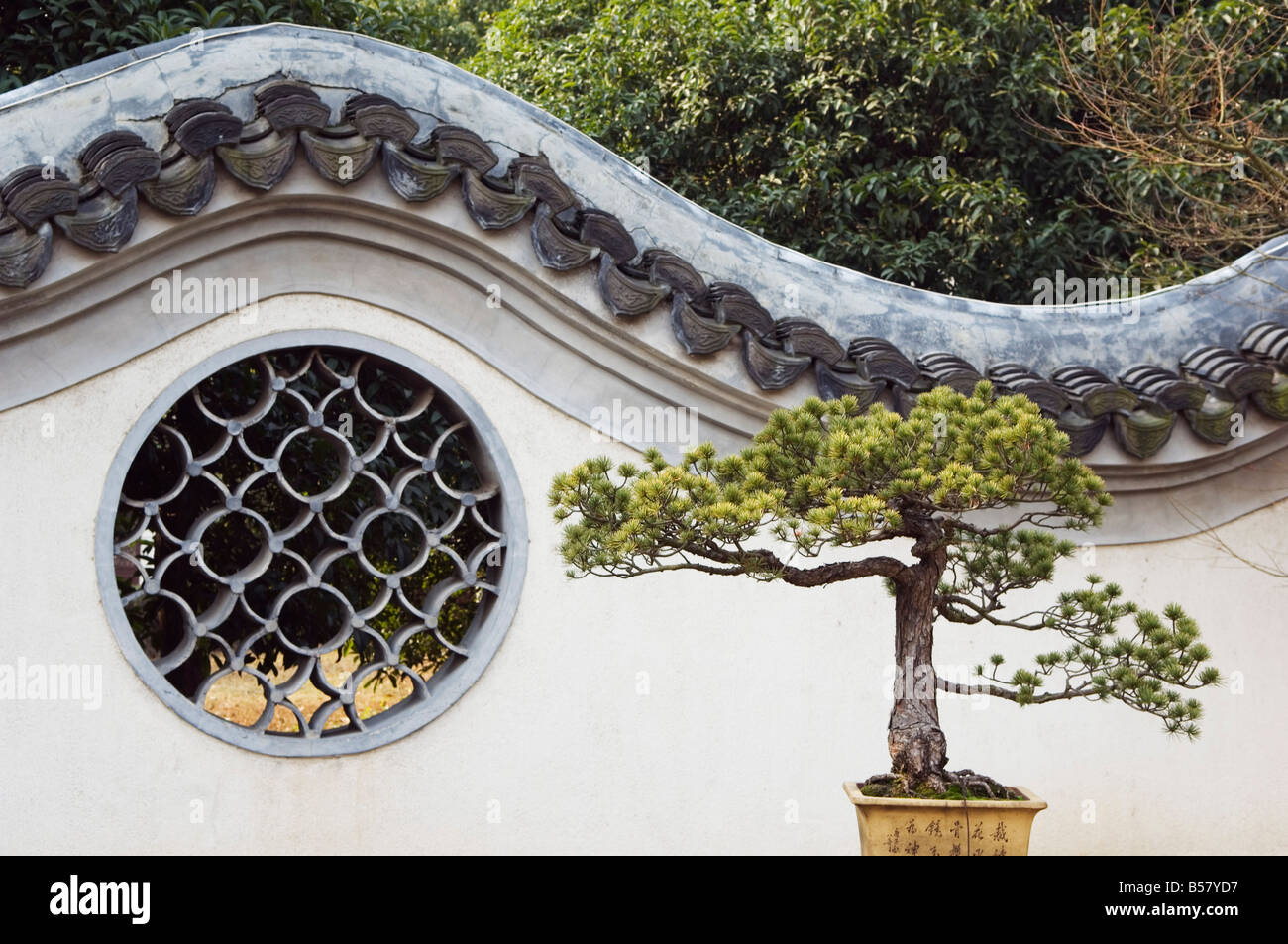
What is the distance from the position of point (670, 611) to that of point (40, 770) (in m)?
1.96

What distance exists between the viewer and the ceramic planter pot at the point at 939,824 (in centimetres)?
336

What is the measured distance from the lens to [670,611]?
4.73m

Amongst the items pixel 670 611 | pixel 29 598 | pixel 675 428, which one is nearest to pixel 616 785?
pixel 670 611

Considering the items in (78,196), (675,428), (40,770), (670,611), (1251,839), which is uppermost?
(78,196)

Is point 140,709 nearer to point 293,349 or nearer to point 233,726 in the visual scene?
point 233,726

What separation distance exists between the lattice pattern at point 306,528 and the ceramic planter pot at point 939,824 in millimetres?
1634

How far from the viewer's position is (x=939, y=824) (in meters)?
3.37

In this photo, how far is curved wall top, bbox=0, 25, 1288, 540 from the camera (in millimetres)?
4082

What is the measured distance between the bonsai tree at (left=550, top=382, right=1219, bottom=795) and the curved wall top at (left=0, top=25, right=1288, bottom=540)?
1234mm
